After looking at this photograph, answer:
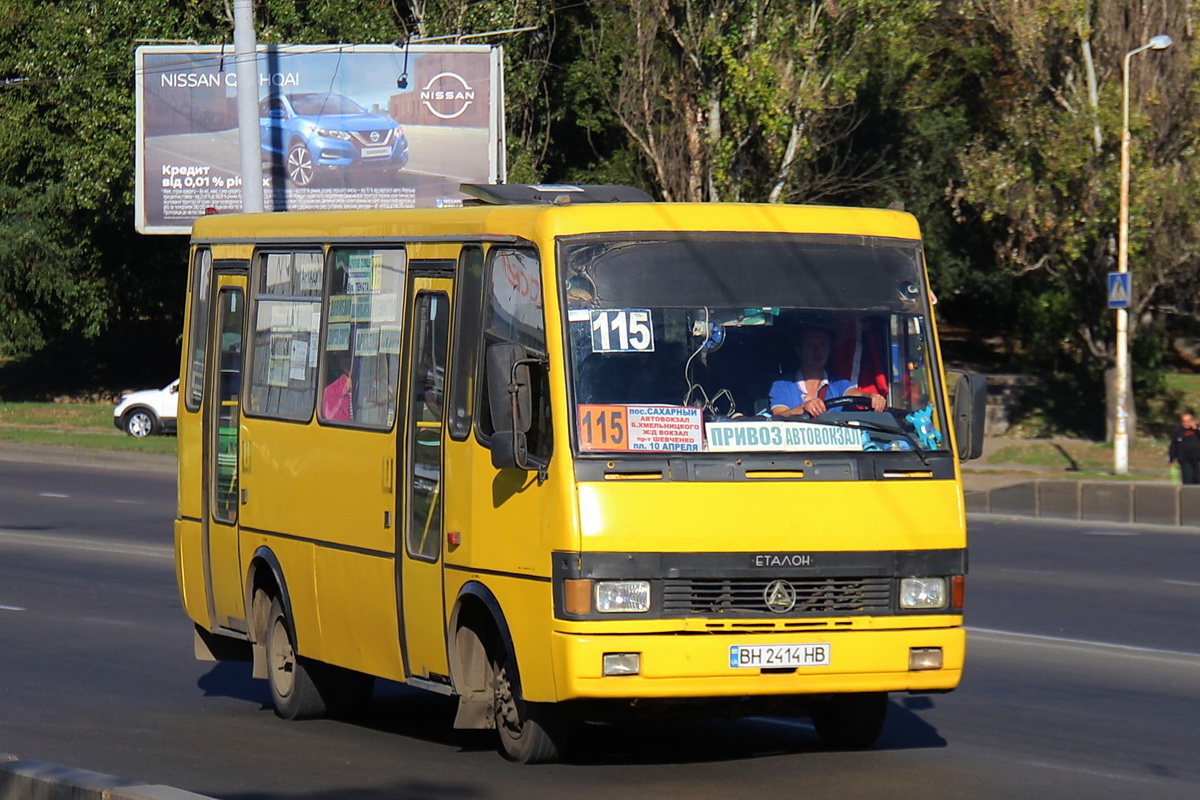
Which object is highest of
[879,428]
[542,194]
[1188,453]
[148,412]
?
[542,194]

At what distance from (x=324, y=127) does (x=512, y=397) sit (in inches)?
1058

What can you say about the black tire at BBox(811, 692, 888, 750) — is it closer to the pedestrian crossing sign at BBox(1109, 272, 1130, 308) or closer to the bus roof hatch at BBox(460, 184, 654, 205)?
the bus roof hatch at BBox(460, 184, 654, 205)

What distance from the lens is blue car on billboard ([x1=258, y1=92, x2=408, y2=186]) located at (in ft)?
109

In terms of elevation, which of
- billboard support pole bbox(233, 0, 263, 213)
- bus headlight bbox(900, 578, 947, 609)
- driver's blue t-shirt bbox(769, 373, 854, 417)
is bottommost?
bus headlight bbox(900, 578, 947, 609)

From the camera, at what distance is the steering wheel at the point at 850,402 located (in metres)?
7.56

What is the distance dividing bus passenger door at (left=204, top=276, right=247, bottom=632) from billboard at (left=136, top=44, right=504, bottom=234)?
73.6 feet

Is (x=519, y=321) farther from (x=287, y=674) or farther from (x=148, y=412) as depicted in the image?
(x=148, y=412)

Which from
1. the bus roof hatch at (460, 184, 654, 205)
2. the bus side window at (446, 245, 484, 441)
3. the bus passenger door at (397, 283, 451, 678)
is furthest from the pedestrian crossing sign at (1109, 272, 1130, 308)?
the bus side window at (446, 245, 484, 441)

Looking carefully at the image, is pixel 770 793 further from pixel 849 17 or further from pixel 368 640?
pixel 849 17

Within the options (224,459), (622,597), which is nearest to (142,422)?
(224,459)

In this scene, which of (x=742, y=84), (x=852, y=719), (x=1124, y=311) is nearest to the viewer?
(x=852, y=719)

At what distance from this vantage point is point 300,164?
109 feet

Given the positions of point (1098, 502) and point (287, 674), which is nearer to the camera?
point (287, 674)

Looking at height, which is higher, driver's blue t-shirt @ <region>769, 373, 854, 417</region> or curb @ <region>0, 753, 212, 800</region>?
driver's blue t-shirt @ <region>769, 373, 854, 417</region>
